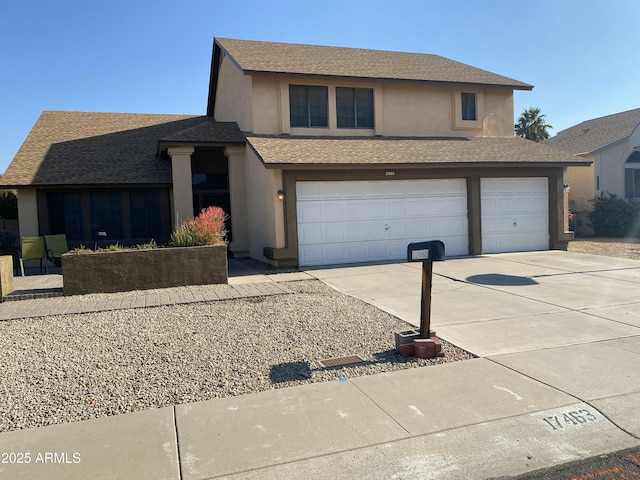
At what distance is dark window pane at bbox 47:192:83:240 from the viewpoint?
667 inches

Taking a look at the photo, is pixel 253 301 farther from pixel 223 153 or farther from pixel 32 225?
pixel 32 225

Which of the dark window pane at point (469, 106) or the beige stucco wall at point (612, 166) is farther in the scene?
the beige stucco wall at point (612, 166)

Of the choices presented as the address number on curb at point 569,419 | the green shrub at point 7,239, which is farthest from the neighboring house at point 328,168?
the address number on curb at point 569,419

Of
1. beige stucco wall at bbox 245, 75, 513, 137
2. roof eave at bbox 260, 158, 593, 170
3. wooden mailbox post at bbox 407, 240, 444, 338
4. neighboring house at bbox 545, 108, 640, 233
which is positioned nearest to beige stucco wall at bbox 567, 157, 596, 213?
neighboring house at bbox 545, 108, 640, 233

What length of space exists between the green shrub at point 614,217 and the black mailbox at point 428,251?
2006 cm

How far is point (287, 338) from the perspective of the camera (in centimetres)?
700

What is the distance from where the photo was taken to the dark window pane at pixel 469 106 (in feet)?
61.6

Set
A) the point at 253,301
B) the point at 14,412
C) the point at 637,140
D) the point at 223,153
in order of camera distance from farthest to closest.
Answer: the point at 223,153 < the point at 637,140 < the point at 253,301 < the point at 14,412

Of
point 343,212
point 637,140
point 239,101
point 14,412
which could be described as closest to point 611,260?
point 637,140

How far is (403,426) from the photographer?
4.30 meters

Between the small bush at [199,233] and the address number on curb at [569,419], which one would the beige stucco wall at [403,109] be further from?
the address number on curb at [569,419]

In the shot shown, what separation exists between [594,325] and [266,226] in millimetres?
9493

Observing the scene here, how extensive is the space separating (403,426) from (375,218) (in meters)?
11.0

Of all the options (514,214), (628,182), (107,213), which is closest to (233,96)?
(107,213)
